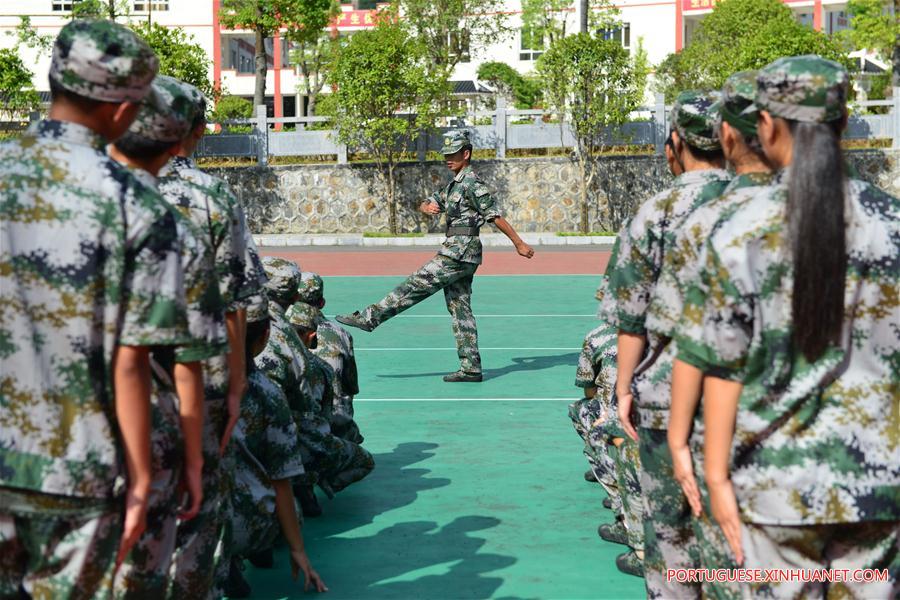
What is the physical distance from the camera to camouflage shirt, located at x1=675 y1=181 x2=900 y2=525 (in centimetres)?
292

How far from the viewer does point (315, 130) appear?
29.8 meters

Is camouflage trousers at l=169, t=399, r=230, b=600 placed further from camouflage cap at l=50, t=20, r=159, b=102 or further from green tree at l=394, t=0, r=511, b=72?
green tree at l=394, t=0, r=511, b=72

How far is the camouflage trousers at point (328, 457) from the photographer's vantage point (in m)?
6.11

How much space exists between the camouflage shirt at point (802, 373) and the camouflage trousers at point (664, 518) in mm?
781

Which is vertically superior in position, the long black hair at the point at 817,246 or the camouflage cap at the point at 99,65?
the camouflage cap at the point at 99,65

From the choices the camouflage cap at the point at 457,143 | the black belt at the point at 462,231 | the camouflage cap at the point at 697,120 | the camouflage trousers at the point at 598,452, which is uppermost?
the camouflage cap at the point at 697,120

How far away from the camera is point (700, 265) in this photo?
9.98 feet

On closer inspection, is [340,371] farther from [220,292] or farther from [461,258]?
[220,292]

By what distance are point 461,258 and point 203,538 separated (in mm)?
6716

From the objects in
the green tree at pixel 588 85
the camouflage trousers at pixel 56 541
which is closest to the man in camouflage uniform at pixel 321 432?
the camouflage trousers at pixel 56 541

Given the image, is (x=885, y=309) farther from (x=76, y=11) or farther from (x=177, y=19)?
(x=177, y=19)

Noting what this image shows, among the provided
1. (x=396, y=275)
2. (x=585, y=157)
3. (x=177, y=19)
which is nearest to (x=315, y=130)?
(x=585, y=157)

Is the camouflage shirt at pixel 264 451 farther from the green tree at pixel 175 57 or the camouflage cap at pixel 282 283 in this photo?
the green tree at pixel 175 57

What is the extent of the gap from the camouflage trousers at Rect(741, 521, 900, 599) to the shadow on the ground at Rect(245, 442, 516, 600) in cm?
237
